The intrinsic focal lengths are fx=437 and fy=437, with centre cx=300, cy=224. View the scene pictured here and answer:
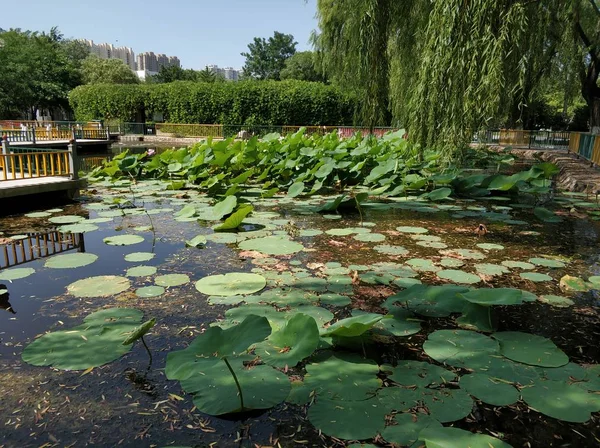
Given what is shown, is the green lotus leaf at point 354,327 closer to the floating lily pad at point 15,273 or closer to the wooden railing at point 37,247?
the floating lily pad at point 15,273

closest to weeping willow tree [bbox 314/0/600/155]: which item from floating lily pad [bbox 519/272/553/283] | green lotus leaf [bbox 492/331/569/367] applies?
floating lily pad [bbox 519/272/553/283]

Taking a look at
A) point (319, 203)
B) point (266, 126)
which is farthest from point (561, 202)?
point (266, 126)

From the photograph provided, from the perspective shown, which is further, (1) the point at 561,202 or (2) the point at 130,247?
(1) the point at 561,202

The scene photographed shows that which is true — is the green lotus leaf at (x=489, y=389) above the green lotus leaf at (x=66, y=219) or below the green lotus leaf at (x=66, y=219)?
above

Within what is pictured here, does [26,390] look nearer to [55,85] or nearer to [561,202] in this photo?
[561,202]

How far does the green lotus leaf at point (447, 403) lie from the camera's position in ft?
4.87

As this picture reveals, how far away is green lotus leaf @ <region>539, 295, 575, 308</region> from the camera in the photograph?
2518 millimetres

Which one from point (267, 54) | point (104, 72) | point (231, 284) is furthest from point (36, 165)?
point (267, 54)

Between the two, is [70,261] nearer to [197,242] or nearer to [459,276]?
[197,242]

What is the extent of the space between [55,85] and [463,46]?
32.0 meters

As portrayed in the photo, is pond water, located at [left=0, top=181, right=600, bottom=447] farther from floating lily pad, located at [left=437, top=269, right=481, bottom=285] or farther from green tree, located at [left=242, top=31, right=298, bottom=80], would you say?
green tree, located at [left=242, top=31, right=298, bottom=80]

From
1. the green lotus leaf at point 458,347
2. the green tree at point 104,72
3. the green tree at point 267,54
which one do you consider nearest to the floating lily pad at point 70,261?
the green lotus leaf at point 458,347

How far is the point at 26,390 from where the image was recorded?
173 centimetres

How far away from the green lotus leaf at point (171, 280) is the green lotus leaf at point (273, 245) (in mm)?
738
